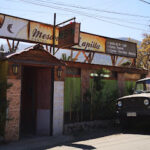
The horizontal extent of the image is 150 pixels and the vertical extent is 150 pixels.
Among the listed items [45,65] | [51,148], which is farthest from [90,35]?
[51,148]

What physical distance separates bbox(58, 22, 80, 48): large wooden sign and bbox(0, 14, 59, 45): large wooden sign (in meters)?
1.57

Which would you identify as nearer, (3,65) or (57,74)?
(3,65)

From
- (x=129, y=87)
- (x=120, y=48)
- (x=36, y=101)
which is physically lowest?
(x=36, y=101)

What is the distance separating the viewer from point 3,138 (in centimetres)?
638

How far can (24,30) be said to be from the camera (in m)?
10.5

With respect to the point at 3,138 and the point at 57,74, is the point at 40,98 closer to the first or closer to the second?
the point at 57,74

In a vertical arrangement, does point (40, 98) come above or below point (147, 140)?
above

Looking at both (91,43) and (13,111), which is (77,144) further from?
(91,43)

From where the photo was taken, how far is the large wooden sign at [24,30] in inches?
391

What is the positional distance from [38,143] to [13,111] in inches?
48.2

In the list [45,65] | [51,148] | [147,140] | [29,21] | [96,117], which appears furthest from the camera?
[29,21]

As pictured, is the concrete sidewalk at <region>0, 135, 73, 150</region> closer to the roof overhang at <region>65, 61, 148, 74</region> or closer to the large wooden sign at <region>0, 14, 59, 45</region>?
the roof overhang at <region>65, 61, 148, 74</region>

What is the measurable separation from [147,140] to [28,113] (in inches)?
182

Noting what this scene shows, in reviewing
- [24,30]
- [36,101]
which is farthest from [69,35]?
[36,101]
